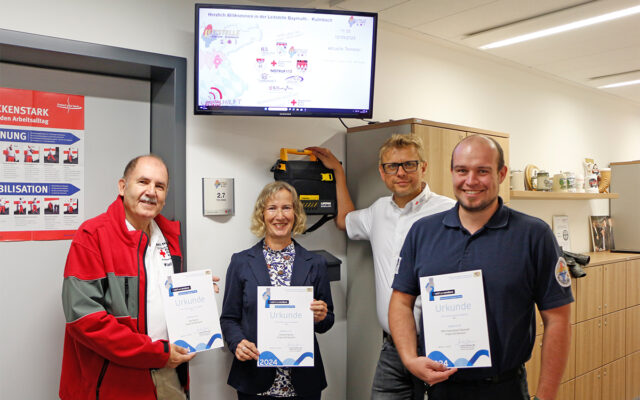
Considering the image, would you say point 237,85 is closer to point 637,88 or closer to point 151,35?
point 151,35

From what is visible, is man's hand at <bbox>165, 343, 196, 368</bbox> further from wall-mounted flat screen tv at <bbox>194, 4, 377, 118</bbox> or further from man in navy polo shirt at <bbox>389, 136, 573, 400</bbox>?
wall-mounted flat screen tv at <bbox>194, 4, 377, 118</bbox>

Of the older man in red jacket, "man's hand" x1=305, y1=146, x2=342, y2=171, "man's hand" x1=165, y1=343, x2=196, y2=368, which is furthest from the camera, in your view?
"man's hand" x1=305, y1=146, x2=342, y2=171

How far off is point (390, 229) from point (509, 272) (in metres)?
0.90

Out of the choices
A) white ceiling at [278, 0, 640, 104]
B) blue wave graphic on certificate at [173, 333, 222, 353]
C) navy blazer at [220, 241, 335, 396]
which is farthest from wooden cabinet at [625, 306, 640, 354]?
blue wave graphic on certificate at [173, 333, 222, 353]

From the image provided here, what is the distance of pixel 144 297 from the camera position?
192 cm

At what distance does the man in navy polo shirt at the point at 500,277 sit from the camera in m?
1.66

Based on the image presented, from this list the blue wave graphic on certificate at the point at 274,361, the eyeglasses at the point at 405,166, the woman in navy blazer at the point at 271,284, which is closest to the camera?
the blue wave graphic on certificate at the point at 274,361

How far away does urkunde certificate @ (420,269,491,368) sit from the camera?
1625 mm

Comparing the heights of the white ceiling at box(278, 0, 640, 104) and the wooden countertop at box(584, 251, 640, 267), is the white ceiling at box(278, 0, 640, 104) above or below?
above

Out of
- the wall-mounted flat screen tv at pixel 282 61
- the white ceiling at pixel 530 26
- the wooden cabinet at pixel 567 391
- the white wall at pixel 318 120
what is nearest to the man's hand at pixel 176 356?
the white wall at pixel 318 120

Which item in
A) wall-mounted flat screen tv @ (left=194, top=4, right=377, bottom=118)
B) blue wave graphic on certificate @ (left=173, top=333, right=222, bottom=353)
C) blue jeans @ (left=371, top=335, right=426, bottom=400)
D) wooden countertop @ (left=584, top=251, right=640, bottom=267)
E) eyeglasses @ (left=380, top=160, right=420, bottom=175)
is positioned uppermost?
wall-mounted flat screen tv @ (left=194, top=4, right=377, bottom=118)

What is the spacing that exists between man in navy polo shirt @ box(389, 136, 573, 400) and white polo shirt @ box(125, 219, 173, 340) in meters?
1.02

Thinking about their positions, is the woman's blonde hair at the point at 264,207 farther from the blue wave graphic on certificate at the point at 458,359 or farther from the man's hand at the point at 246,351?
the blue wave graphic on certificate at the point at 458,359

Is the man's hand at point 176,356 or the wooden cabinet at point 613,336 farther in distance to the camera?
the wooden cabinet at point 613,336
